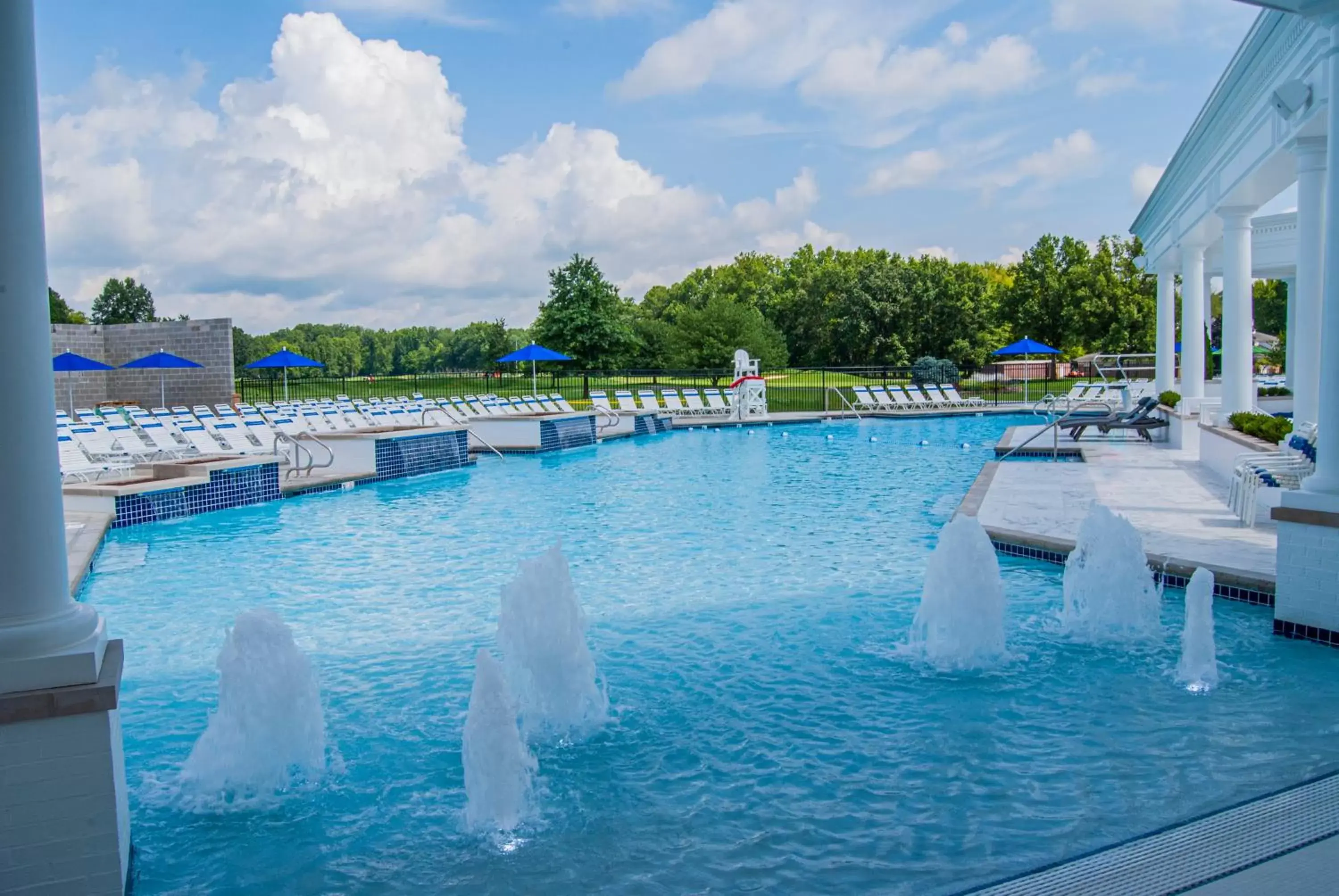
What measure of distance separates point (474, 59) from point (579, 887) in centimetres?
2474

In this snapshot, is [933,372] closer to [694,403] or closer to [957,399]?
[957,399]

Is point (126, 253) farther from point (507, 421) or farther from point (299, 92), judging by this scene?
point (507, 421)

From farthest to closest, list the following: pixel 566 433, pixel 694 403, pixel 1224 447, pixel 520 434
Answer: pixel 694 403
pixel 566 433
pixel 520 434
pixel 1224 447

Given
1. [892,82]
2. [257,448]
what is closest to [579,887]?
[257,448]

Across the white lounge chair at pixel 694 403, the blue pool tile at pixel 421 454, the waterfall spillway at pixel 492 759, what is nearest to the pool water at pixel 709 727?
the waterfall spillway at pixel 492 759

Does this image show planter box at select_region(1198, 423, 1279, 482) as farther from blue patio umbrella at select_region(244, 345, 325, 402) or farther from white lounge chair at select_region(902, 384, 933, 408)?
blue patio umbrella at select_region(244, 345, 325, 402)

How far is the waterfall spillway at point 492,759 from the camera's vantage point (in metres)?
3.56

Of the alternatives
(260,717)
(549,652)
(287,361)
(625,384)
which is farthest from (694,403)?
(260,717)

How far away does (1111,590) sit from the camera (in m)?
6.04

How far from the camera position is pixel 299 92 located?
23766 millimetres

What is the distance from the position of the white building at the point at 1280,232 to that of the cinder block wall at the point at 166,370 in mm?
21485

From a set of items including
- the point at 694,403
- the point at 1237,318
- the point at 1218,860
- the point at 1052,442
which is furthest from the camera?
the point at 694,403

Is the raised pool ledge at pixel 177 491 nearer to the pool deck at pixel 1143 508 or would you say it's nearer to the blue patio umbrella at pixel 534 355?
the pool deck at pixel 1143 508

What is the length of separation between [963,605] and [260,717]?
350 centimetres
